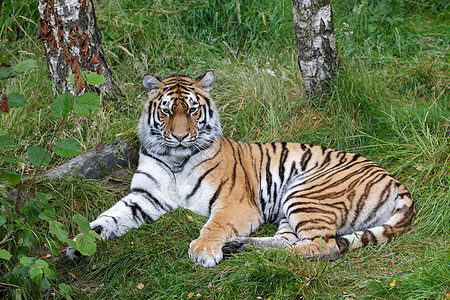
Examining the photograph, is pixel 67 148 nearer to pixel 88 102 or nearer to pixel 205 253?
pixel 88 102

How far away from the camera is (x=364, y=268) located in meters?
3.65

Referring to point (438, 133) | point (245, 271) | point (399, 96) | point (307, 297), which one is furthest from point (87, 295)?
point (399, 96)

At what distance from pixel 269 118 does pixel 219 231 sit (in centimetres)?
187

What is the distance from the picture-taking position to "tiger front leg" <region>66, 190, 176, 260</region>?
4207 mm

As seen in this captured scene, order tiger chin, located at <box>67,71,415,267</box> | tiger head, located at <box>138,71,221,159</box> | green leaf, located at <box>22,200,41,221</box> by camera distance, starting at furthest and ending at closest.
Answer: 1. tiger head, located at <box>138,71,221,159</box>
2. tiger chin, located at <box>67,71,415,267</box>
3. green leaf, located at <box>22,200,41,221</box>

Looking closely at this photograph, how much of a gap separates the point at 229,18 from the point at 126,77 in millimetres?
1608

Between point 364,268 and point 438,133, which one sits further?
point 438,133

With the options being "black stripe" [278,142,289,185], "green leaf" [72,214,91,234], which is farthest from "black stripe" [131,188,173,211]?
"green leaf" [72,214,91,234]

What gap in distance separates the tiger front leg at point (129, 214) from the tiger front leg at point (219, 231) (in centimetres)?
56

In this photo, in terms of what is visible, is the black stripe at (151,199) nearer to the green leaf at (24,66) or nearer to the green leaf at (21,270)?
the green leaf at (21,270)

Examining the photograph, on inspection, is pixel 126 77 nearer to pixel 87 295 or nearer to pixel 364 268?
pixel 87 295

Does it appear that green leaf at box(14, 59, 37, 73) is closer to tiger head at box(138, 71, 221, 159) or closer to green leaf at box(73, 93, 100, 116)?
green leaf at box(73, 93, 100, 116)

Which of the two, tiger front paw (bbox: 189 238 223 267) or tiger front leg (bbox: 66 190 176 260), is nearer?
tiger front paw (bbox: 189 238 223 267)

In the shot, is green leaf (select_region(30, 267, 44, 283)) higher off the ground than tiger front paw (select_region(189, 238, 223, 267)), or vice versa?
green leaf (select_region(30, 267, 44, 283))
